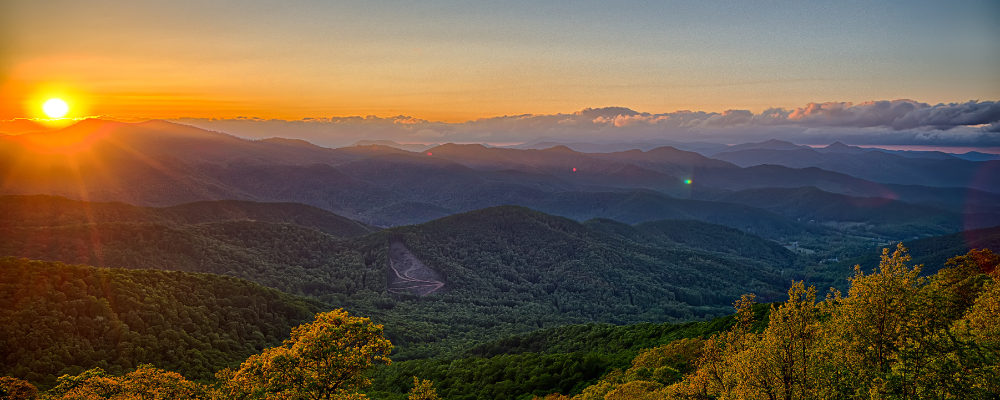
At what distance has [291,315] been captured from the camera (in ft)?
395

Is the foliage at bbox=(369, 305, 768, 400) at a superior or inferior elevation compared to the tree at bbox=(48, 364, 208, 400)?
inferior

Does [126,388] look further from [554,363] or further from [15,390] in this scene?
[554,363]

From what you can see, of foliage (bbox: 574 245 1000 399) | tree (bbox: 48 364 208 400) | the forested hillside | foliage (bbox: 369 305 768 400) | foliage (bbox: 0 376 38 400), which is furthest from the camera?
the forested hillside

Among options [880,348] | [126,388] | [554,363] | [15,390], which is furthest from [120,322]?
[880,348]

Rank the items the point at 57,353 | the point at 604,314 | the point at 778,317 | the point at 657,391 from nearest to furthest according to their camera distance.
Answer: the point at 778,317 → the point at 657,391 → the point at 57,353 → the point at 604,314

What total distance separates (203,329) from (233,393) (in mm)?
86232

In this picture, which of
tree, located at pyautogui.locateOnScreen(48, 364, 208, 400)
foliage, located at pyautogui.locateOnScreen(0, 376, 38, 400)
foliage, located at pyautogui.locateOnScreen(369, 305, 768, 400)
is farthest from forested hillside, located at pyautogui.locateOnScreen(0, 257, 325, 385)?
tree, located at pyautogui.locateOnScreen(48, 364, 208, 400)

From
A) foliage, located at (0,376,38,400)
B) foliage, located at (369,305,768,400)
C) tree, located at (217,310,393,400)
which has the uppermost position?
tree, located at (217,310,393,400)

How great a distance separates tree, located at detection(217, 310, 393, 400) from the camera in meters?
23.7

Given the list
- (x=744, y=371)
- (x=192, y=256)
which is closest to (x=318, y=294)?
(x=192, y=256)

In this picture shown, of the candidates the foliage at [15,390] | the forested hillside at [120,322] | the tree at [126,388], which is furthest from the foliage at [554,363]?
the foliage at [15,390]

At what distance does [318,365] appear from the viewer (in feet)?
79.6

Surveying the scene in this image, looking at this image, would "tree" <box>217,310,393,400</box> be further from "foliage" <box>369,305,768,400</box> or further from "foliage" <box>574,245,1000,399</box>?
"foliage" <box>369,305,768,400</box>

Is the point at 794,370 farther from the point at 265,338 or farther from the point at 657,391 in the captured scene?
the point at 265,338
